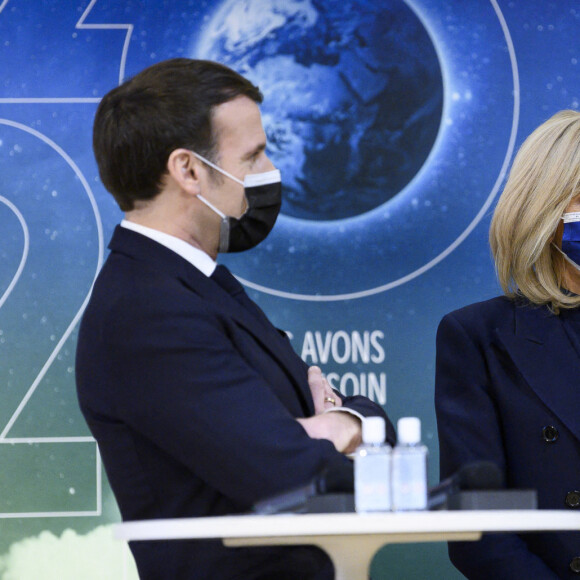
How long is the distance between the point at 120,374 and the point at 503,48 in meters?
2.16

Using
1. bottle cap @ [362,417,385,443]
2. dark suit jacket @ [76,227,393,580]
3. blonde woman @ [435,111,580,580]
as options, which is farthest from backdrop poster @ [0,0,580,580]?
bottle cap @ [362,417,385,443]

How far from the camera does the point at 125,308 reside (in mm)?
2080

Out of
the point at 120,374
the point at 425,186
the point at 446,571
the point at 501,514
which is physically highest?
the point at 425,186

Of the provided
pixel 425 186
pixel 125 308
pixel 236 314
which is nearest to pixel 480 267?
pixel 425 186

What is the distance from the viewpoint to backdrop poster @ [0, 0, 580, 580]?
361 centimetres

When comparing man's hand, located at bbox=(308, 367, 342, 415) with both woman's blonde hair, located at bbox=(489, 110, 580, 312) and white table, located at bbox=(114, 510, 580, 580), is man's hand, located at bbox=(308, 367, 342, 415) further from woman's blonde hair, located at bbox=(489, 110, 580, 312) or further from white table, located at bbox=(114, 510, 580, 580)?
white table, located at bbox=(114, 510, 580, 580)

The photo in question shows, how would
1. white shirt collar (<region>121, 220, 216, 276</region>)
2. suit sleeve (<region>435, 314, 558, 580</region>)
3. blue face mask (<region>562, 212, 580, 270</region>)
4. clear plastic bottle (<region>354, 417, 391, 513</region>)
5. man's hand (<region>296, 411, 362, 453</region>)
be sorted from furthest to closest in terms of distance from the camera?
blue face mask (<region>562, 212, 580, 270</region>) < suit sleeve (<region>435, 314, 558, 580</region>) < white shirt collar (<region>121, 220, 216, 276</region>) < man's hand (<region>296, 411, 362, 453</region>) < clear plastic bottle (<region>354, 417, 391, 513</region>)

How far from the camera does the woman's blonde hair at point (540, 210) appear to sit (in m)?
2.53

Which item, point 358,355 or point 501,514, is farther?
point 358,355

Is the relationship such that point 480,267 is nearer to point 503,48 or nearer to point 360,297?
point 360,297

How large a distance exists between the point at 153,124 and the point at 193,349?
1.81 feet

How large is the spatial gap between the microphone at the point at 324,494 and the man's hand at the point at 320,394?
0.64 meters

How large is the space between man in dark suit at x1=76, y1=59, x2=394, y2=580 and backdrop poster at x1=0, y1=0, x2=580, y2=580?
112cm

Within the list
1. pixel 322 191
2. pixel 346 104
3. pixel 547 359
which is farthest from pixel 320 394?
pixel 346 104
